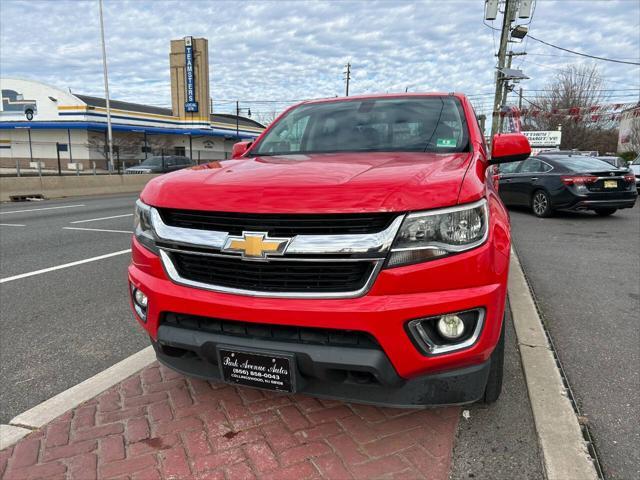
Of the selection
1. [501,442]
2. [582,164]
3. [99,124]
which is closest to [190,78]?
[99,124]

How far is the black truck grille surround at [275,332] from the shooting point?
80.7 inches

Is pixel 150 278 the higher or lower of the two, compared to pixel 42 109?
lower

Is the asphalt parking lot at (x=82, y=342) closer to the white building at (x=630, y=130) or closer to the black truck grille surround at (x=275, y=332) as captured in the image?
the black truck grille surround at (x=275, y=332)

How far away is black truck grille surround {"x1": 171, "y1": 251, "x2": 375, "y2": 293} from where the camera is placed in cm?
206

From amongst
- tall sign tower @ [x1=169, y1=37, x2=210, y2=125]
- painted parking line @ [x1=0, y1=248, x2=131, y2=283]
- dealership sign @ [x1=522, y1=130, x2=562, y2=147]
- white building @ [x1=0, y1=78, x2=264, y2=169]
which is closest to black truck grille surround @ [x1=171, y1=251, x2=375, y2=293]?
painted parking line @ [x1=0, y1=248, x2=131, y2=283]

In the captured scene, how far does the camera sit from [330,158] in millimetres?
2877

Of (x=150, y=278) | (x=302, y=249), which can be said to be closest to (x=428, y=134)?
(x=302, y=249)

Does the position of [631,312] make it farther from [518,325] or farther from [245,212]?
[245,212]

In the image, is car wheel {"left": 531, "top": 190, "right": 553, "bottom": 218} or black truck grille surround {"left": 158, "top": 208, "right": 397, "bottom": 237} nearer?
black truck grille surround {"left": 158, "top": 208, "right": 397, "bottom": 237}

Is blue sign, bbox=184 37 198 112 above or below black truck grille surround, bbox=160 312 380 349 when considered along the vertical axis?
above

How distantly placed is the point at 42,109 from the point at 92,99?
458cm

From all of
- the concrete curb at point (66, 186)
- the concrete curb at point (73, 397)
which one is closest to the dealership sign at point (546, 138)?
the concrete curb at point (66, 186)

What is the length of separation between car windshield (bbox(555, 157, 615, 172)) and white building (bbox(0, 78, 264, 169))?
32935 millimetres

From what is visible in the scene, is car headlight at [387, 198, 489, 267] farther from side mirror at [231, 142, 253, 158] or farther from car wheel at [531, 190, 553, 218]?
car wheel at [531, 190, 553, 218]
